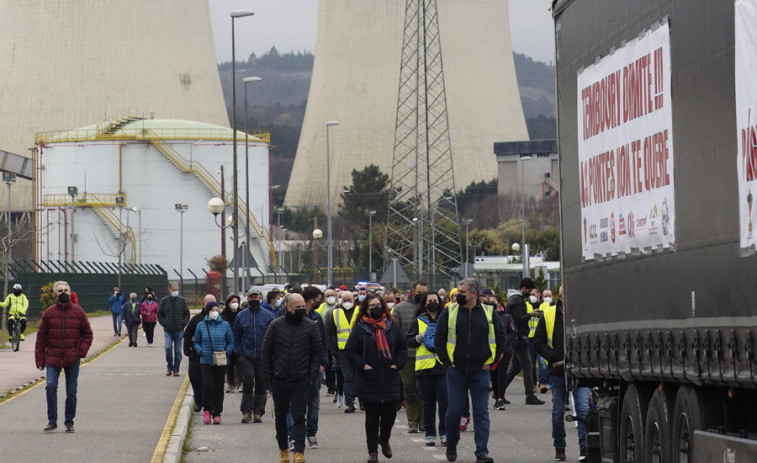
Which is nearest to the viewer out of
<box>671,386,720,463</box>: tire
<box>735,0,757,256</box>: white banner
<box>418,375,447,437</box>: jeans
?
<box>735,0,757,256</box>: white banner

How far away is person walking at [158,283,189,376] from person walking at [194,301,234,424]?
22.6ft

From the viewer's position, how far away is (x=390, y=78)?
6538 centimetres

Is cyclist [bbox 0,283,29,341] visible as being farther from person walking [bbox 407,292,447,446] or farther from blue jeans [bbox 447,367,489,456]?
blue jeans [bbox 447,367,489,456]

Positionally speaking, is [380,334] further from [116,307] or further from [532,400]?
[116,307]

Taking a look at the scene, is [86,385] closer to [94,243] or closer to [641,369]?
[641,369]

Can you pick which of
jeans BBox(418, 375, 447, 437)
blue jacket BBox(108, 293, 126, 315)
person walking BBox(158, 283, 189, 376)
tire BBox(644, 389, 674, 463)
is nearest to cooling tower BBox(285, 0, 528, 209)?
blue jacket BBox(108, 293, 126, 315)

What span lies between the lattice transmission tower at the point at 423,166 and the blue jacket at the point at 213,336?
31.8 metres

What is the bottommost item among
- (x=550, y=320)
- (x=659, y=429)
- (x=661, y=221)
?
(x=659, y=429)

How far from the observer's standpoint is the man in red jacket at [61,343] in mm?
13156

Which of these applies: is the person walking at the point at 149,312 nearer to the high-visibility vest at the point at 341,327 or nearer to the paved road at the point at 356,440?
the paved road at the point at 356,440

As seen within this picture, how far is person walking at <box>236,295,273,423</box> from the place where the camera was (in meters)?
14.9

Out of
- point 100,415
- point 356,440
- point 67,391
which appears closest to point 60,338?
point 67,391

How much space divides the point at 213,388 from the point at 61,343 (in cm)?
197

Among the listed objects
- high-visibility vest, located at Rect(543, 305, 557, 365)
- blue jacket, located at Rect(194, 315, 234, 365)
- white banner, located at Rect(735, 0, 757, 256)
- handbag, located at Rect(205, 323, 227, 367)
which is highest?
white banner, located at Rect(735, 0, 757, 256)
